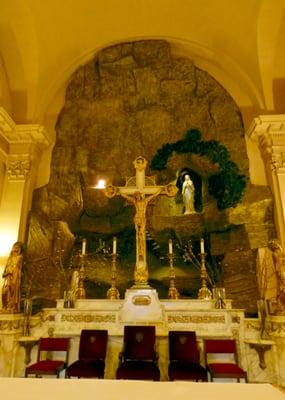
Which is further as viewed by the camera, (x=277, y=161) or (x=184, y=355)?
(x=277, y=161)

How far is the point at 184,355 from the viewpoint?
4.17 m

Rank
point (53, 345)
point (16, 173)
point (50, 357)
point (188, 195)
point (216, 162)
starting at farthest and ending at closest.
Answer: point (216, 162), point (188, 195), point (16, 173), point (50, 357), point (53, 345)

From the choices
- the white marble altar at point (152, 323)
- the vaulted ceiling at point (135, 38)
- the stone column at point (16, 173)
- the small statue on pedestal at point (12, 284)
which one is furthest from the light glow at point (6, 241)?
the vaulted ceiling at point (135, 38)

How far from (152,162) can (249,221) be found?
2.78 m

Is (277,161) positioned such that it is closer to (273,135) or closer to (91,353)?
(273,135)

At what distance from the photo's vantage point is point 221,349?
4.29 meters

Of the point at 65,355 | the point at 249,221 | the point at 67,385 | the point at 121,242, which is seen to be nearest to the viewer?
the point at 67,385

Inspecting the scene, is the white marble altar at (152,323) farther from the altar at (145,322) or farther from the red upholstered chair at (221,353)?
the red upholstered chair at (221,353)

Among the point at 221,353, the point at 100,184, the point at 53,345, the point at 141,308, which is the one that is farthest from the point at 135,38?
the point at 221,353

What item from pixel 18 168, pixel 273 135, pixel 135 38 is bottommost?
pixel 18 168

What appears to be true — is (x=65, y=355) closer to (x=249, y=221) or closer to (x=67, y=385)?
(x=67, y=385)

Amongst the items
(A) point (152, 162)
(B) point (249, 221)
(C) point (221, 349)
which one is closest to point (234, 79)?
(A) point (152, 162)

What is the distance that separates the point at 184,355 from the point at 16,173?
17.7 feet

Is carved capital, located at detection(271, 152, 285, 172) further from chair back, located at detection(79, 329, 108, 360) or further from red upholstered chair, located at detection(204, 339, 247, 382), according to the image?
chair back, located at detection(79, 329, 108, 360)
